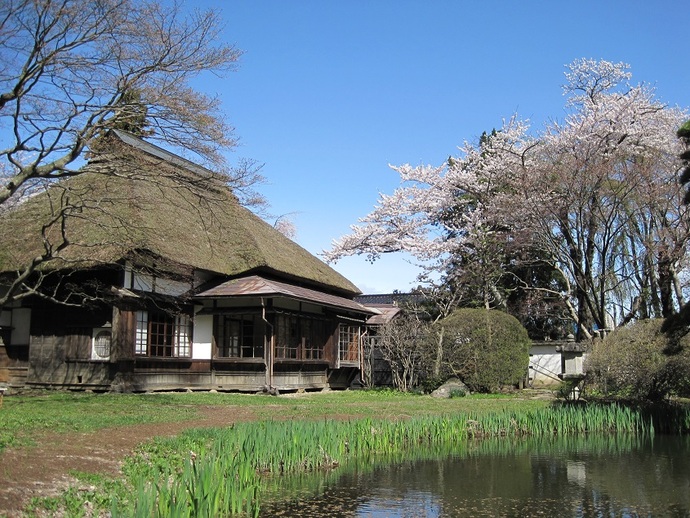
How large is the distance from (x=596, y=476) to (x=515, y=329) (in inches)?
432

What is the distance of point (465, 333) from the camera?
2078cm

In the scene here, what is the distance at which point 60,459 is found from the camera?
7633mm

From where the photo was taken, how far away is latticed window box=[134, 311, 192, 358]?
18208 mm

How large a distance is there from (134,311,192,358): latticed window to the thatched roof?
1.64m

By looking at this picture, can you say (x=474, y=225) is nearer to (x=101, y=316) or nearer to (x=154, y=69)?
(x=101, y=316)

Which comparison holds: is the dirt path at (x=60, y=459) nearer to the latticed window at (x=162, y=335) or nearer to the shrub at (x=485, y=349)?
the latticed window at (x=162, y=335)

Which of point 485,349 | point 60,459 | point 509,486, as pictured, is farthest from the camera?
point 485,349

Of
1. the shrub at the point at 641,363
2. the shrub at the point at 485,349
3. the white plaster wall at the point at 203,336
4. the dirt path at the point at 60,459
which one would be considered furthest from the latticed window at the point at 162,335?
the shrub at the point at 641,363

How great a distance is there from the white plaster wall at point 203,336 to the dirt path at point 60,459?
8.86 meters

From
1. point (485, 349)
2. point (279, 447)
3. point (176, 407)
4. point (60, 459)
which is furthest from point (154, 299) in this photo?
point (60, 459)

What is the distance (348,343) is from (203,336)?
6740 mm

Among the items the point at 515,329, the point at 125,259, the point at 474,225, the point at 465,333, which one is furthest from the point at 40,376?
the point at 474,225

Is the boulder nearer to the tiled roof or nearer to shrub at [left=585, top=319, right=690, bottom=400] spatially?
the tiled roof

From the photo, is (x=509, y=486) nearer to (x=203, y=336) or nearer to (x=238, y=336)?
(x=203, y=336)
